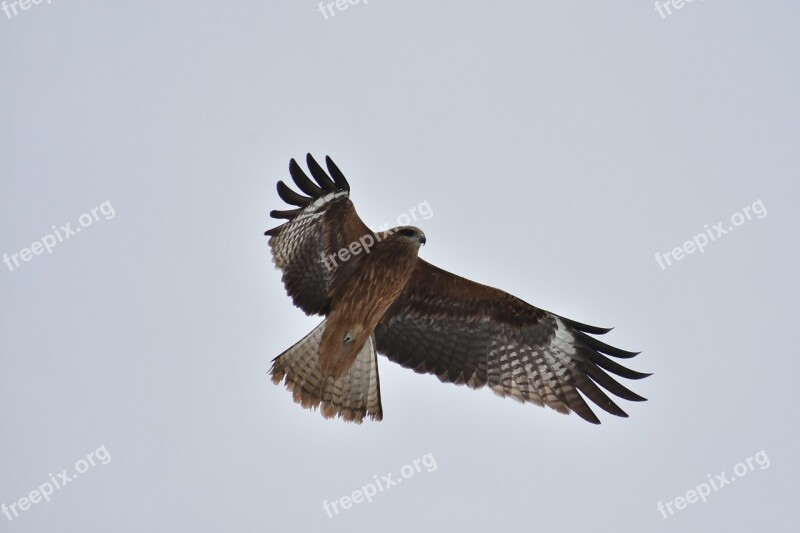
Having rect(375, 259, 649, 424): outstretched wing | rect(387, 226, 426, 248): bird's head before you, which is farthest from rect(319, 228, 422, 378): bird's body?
rect(375, 259, 649, 424): outstretched wing

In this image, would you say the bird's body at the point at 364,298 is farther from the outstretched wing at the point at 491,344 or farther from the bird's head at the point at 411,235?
the outstretched wing at the point at 491,344

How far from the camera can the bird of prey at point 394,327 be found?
29.4 feet

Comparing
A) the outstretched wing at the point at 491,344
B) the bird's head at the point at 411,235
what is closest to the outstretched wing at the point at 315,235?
the bird's head at the point at 411,235

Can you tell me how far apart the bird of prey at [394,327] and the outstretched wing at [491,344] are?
0.4 inches

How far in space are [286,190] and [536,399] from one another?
3537mm

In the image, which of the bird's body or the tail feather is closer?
the bird's body

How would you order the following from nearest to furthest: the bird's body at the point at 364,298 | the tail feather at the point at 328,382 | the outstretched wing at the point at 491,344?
the bird's body at the point at 364,298 < the tail feather at the point at 328,382 < the outstretched wing at the point at 491,344

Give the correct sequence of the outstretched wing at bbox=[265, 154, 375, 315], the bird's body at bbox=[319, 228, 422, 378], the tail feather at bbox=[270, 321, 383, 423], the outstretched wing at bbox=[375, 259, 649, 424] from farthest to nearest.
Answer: the outstretched wing at bbox=[375, 259, 649, 424]
the tail feather at bbox=[270, 321, 383, 423]
the bird's body at bbox=[319, 228, 422, 378]
the outstretched wing at bbox=[265, 154, 375, 315]

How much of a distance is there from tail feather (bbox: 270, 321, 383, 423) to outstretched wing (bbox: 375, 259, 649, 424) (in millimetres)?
518

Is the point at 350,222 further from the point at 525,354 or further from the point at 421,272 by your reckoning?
the point at 525,354

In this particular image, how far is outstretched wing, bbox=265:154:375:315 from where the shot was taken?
27.7 feet

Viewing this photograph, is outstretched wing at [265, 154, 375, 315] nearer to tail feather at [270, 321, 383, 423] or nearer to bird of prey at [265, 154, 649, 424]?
bird of prey at [265, 154, 649, 424]

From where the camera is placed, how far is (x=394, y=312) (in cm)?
988

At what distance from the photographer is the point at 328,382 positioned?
939cm
